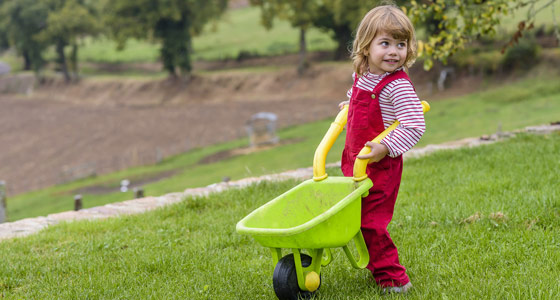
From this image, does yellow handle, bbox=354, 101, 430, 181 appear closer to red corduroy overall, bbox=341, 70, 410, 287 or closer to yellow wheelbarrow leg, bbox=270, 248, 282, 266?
red corduroy overall, bbox=341, 70, 410, 287

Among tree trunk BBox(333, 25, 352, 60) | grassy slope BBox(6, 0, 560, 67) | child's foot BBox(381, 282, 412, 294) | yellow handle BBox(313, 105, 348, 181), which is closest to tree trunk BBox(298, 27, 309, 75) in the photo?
tree trunk BBox(333, 25, 352, 60)

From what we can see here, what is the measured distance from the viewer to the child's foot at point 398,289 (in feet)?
12.5

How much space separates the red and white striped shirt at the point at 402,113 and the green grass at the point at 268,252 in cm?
96

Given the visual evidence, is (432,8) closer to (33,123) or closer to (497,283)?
(497,283)

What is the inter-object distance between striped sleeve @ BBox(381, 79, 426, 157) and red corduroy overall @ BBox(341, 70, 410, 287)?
88 millimetres

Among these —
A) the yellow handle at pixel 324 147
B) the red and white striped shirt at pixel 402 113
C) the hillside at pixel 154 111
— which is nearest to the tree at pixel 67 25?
the hillside at pixel 154 111

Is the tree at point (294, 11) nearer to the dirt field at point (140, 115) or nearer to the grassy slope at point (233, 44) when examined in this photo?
the dirt field at point (140, 115)

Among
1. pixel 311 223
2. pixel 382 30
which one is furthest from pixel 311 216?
pixel 382 30

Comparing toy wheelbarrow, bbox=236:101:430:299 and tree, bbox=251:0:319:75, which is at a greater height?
toy wheelbarrow, bbox=236:101:430:299

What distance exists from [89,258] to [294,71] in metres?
41.4

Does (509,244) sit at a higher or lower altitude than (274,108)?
higher

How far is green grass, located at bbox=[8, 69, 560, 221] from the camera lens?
67.4 ft

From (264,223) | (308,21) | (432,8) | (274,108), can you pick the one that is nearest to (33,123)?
(274,108)

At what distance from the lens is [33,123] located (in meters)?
43.7
